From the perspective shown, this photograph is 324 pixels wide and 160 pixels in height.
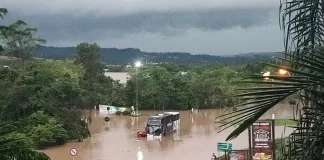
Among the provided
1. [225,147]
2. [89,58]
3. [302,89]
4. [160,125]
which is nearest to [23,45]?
[89,58]

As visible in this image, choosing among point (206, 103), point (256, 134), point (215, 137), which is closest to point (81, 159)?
point (215, 137)

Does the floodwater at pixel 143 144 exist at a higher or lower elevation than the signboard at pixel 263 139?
lower

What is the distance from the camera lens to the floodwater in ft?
65.8

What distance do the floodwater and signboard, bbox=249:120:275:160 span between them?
349 cm

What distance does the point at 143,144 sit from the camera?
22906mm

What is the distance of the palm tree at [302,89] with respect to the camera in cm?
150

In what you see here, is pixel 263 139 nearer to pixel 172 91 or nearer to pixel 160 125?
pixel 160 125

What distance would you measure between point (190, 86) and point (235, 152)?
27421mm

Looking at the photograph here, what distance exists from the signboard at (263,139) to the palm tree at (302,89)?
10.3 metres

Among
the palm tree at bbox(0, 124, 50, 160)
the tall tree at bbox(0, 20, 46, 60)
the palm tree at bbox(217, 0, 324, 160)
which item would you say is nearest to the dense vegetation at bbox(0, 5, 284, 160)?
the tall tree at bbox(0, 20, 46, 60)

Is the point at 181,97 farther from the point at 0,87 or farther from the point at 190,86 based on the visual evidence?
the point at 0,87

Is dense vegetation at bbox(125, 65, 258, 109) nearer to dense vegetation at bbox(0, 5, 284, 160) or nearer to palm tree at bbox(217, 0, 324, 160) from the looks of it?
dense vegetation at bbox(0, 5, 284, 160)

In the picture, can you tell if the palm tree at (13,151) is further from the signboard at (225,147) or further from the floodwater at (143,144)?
the floodwater at (143,144)

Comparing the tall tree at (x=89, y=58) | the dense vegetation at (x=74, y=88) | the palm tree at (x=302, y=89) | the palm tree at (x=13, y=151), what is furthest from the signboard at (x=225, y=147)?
the tall tree at (x=89, y=58)
